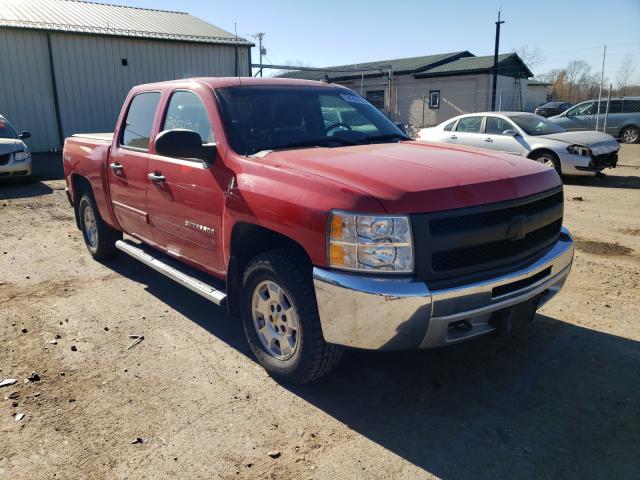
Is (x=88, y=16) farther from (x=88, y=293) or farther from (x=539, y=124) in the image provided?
(x=88, y=293)

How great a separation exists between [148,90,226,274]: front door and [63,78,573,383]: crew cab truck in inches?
0.6

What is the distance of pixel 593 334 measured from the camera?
396 cm

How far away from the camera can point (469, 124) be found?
12.1 m

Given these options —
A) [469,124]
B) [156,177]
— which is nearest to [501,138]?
[469,124]

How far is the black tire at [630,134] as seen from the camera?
18906 mm

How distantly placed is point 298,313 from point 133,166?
2527mm

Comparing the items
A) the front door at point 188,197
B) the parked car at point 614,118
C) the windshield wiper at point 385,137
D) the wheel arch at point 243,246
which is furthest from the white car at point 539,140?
the parked car at point 614,118

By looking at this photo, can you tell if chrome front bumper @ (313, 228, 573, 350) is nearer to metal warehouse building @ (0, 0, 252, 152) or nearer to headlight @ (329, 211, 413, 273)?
headlight @ (329, 211, 413, 273)

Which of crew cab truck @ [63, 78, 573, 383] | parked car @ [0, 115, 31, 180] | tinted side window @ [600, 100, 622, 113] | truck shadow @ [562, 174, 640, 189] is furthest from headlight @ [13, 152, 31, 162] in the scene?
tinted side window @ [600, 100, 622, 113]

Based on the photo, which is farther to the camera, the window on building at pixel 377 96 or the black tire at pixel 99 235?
the window on building at pixel 377 96

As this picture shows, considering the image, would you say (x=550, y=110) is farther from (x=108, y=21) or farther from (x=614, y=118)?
(x=108, y=21)

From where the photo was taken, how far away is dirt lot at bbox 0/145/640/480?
262 centimetres

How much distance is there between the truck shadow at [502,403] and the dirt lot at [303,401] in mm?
10

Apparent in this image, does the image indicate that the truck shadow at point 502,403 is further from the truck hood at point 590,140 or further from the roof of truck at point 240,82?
the truck hood at point 590,140
